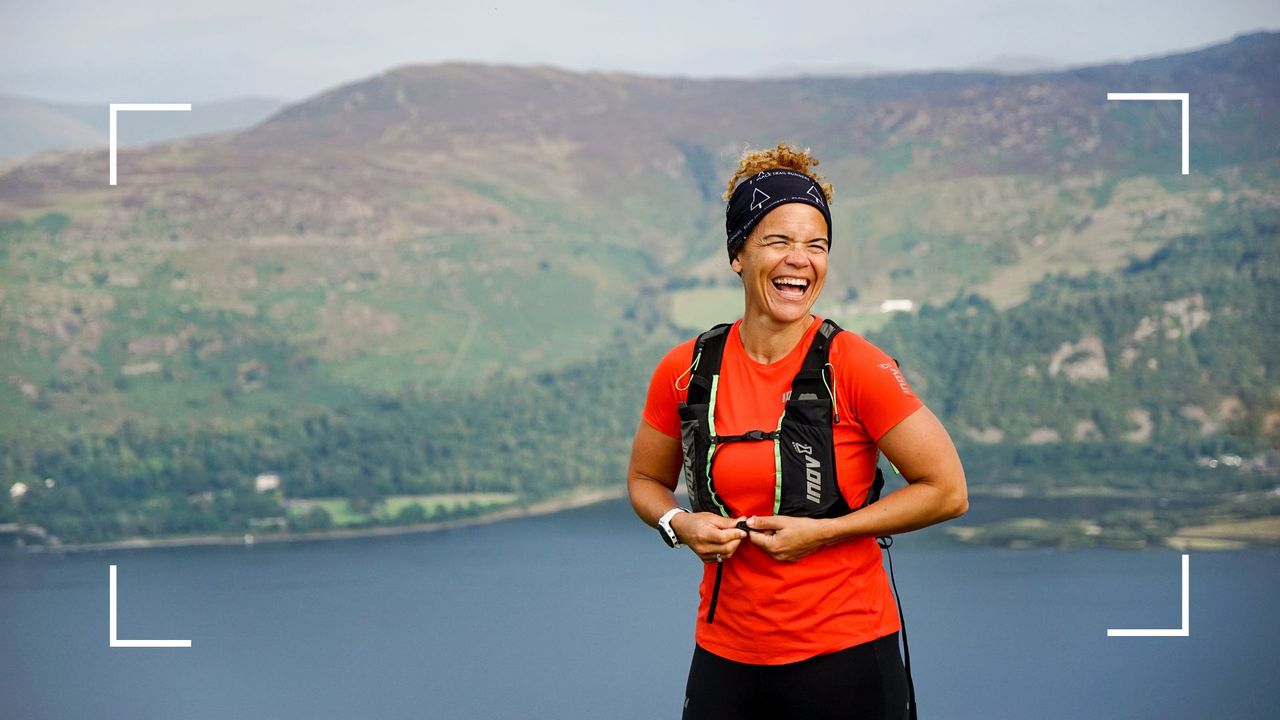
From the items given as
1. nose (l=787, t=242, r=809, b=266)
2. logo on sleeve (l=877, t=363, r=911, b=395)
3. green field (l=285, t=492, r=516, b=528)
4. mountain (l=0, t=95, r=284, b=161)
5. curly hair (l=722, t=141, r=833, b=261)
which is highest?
mountain (l=0, t=95, r=284, b=161)

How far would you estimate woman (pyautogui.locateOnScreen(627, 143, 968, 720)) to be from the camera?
1726mm

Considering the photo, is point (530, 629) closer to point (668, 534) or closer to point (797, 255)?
point (668, 534)

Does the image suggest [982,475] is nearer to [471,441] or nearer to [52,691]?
[471,441]

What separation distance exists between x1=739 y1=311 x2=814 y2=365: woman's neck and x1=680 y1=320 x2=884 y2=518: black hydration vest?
1.3 inches

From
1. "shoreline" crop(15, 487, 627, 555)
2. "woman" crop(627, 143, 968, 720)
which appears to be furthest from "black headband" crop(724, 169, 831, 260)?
"shoreline" crop(15, 487, 627, 555)

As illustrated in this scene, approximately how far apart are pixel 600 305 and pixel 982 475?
21.7m

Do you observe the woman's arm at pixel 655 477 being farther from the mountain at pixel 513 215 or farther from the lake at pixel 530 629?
the mountain at pixel 513 215

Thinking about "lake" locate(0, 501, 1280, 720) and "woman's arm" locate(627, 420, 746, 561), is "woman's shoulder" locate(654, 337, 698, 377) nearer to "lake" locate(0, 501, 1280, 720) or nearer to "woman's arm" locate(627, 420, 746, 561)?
"woman's arm" locate(627, 420, 746, 561)

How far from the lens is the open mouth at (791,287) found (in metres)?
1.81

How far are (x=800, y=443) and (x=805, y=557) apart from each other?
0.46ft

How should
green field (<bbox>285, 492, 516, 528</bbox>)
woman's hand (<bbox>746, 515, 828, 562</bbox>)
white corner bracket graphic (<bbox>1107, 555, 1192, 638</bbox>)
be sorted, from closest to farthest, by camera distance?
woman's hand (<bbox>746, 515, 828, 562</bbox>) → white corner bracket graphic (<bbox>1107, 555, 1192, 638</bbox>) → green field (<bbox>285, 492, 516, 528</bbox>)

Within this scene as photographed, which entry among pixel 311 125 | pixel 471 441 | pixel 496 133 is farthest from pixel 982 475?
pixel 311 125

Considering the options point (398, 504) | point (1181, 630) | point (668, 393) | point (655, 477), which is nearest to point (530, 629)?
point (1181, 630)

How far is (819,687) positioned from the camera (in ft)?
5.71
